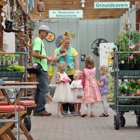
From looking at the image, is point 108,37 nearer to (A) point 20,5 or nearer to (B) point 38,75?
(A) point 20,5

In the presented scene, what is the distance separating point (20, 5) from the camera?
15.6 meters

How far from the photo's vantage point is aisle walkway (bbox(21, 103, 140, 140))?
22.8 ft

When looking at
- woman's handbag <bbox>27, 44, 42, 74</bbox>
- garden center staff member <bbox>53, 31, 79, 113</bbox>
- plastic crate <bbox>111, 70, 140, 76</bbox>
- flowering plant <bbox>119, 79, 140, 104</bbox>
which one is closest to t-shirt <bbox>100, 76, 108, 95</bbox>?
garden center staff member <bbox>53, 31, 79, 113</bbox>

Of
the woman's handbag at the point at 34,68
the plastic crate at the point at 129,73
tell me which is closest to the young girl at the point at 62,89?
the woman's handbag at the point at 34,68

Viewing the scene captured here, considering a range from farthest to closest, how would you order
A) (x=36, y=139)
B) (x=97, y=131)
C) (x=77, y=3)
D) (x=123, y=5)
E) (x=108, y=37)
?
(x=108, y=37) < (x=77, y=3) < (x=123, y=5) < (x=97, y=131) < (x=36, y=139)

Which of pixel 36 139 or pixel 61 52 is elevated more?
pixel 61 52

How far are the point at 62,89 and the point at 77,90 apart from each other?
0.45 meters

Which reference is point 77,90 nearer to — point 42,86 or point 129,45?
point 42,86

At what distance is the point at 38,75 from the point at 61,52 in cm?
93

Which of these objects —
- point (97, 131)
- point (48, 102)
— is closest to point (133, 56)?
point (97, 131)

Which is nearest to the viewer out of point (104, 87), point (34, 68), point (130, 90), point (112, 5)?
point (130, 90)

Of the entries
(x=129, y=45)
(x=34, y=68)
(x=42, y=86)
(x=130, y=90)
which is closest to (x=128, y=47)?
(x=129, y=45)

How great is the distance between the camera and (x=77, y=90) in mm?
10656

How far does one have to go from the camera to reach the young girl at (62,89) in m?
10.2
